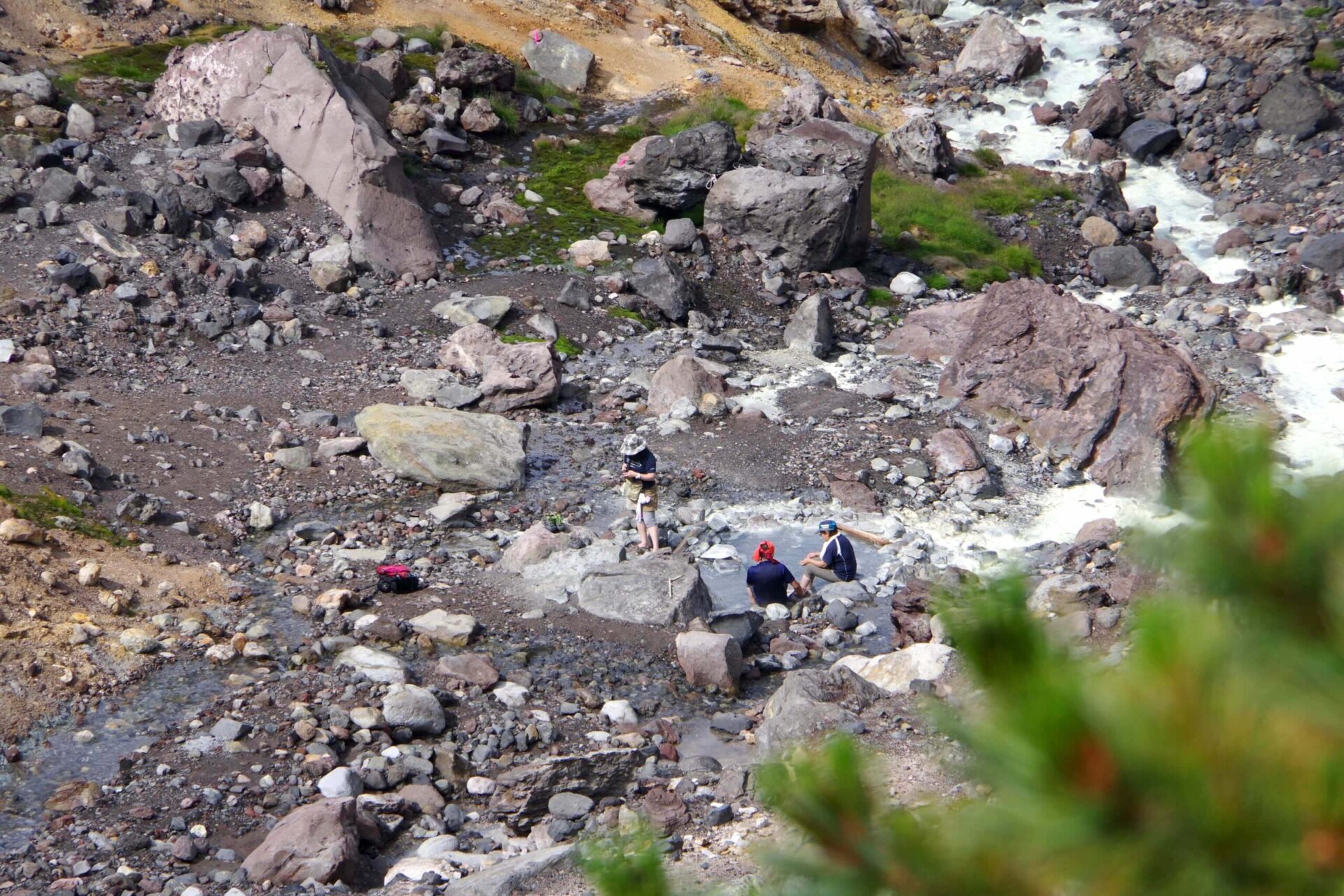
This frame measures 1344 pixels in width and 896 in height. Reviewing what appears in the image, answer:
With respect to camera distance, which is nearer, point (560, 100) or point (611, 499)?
point (611, 499)

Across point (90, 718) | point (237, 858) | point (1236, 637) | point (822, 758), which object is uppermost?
point (1236, 637)

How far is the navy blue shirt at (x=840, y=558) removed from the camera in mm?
12430

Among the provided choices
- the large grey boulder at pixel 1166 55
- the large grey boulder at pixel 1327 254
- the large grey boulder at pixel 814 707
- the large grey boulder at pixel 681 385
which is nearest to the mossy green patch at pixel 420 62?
the large grey boulder at pixel 681 385

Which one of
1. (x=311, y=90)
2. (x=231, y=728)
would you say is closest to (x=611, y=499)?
(x=231, y=728)

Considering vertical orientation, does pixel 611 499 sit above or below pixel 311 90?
below

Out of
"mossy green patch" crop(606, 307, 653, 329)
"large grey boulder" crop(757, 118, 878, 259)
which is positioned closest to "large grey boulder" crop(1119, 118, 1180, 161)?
"large grey boulder" crop(757, 118, 878, 259)

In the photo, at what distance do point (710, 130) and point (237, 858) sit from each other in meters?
17.0

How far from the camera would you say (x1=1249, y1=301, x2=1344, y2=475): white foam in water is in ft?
54.6

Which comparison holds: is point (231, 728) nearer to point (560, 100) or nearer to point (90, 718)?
point (90, 718)

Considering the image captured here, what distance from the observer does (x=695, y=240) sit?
2059cm

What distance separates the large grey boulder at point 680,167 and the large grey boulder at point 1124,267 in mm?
7795

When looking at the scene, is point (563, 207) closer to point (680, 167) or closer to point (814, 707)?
point (680, 167)

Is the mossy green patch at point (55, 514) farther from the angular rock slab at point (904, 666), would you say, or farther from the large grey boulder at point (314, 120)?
the large grey boulder at point (314, 120)

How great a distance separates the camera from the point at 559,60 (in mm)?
26266
